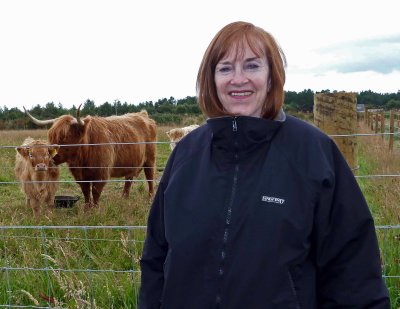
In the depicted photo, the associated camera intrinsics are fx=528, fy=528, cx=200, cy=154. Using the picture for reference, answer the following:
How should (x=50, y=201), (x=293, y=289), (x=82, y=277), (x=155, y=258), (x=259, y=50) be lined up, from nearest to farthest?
1. (x=293, y=289)
2. (x=259, y=50)
3. (x=155, y=258)
4. (x=82, y=277)
5. (x=50, y=201)

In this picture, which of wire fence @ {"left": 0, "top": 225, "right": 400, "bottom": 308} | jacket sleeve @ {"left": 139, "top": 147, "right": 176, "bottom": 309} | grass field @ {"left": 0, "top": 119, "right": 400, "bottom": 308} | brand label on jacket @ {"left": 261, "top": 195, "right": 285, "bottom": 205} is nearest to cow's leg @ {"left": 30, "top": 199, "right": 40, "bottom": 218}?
grass field @ {"left": 0, "top": 119, "right": 400, "bottom": 308}

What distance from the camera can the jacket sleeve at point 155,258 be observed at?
2062mm

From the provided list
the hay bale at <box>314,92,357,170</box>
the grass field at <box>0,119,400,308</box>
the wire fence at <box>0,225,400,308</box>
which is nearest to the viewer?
the wire fence at <box>0,225,400,308</box>

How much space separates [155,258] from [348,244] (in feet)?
2.46

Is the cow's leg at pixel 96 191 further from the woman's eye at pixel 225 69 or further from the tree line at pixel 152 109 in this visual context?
the tree line at pixel 152 109

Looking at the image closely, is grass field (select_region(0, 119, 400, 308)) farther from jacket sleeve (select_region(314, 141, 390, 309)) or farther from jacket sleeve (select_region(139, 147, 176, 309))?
jacket sleeve (select_region(314, 141, 390, 309))

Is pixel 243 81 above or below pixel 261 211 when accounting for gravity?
above

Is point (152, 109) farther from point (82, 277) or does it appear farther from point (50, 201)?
point (82, 277)

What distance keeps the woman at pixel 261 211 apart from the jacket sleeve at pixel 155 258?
0.10 meters

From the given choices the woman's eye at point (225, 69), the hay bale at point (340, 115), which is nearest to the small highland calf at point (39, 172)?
the hay bale at point (340, 115)

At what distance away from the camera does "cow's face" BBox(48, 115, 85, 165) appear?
325 inches

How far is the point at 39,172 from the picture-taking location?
8383 mm

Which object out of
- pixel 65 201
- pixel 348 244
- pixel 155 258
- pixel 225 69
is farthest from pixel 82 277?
pixel 65 201

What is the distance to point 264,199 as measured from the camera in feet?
5.75
